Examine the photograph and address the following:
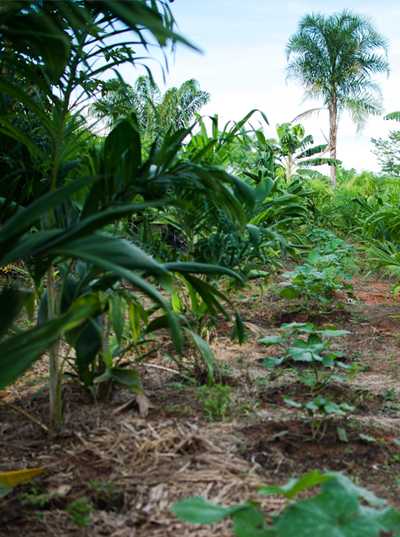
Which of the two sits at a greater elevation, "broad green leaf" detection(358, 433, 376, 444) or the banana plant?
the banana plant

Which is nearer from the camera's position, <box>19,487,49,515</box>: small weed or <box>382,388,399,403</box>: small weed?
<box>19,487,49,515</box>: small weed

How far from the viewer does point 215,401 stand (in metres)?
1.48

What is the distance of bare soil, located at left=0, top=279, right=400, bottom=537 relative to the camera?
0.99 m

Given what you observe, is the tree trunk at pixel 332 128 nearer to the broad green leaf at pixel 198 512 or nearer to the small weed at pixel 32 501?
the small weed at pixel 32 501

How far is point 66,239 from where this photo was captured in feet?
2.81

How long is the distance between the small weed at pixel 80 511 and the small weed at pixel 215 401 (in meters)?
0.50

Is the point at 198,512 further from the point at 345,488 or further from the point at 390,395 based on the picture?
the point at 390,395

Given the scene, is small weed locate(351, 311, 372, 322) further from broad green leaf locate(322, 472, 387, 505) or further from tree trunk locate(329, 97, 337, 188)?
tree trunk locate(329, 97, 337, 188)

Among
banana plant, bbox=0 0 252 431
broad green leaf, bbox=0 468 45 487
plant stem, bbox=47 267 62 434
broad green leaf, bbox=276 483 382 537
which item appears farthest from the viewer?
plant stem, bbox=47 267 62 434

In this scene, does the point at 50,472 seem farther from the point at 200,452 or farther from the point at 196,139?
the point at 196,139

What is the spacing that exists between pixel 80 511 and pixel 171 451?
0.30 metres

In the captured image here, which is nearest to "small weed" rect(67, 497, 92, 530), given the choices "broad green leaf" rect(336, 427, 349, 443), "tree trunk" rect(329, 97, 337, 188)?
"broad green leaf" rect(336, 427, 349, 443)

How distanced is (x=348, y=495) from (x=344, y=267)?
392 cm

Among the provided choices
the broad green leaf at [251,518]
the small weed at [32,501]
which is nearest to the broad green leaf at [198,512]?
the broad green leaf at [251,518]
